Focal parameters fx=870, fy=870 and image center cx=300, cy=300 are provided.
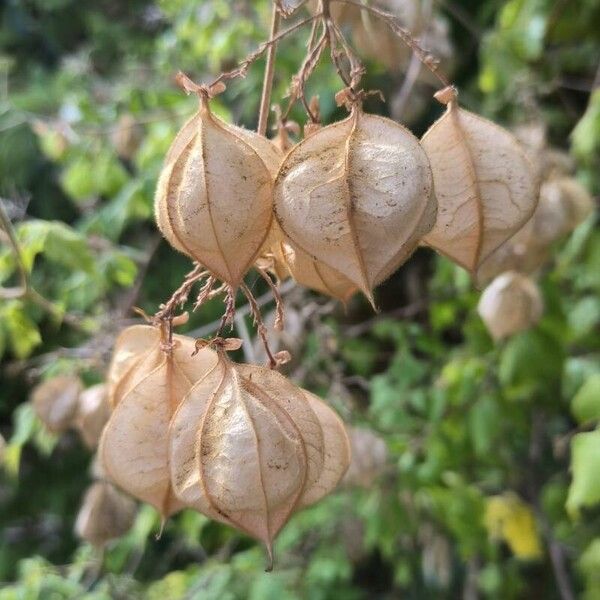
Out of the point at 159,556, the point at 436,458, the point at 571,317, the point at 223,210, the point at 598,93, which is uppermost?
the point at 223,210

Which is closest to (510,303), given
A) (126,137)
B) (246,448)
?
(246,448)

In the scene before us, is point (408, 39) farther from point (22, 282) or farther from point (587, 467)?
point (22, 282)

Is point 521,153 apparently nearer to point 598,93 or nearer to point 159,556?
point 598,93

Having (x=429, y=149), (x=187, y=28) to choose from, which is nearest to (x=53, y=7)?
(x=187, y=28)

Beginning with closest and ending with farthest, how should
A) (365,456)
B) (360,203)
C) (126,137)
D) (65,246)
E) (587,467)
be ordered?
(360,203)
(587,467)
(65,246)
(365,456)
(126,137)

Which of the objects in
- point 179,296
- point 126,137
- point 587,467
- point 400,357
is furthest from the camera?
point 126,137

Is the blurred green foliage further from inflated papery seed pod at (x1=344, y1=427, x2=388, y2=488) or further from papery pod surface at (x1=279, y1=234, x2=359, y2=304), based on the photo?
papery pod surface at (x1=279, y1=234, x2=359, y2=304)

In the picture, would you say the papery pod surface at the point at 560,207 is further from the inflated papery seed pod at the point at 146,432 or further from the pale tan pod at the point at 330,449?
the inflated papery seed pod at the point at 146,432
